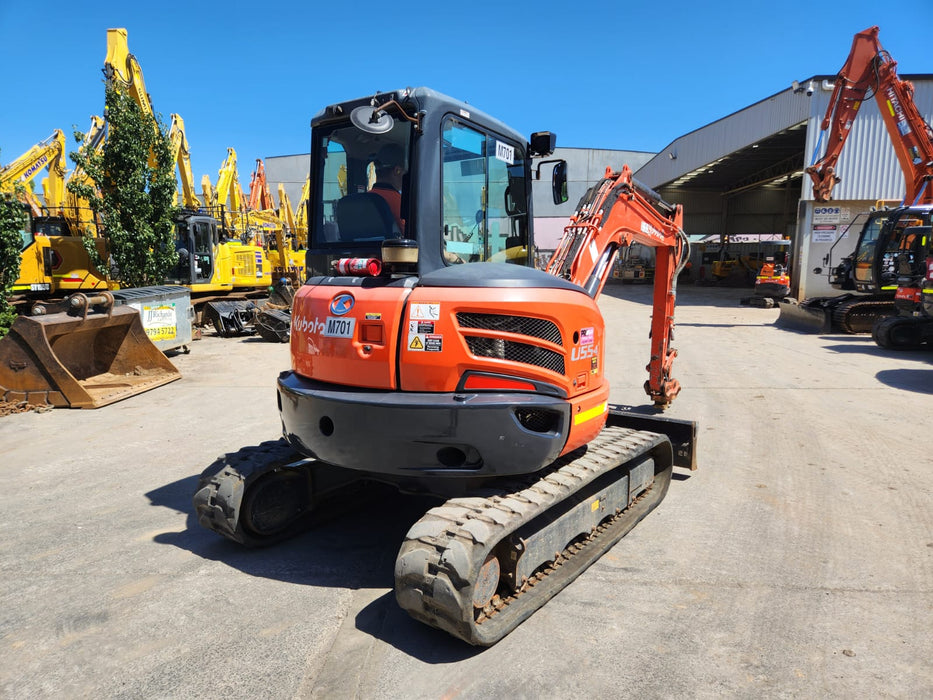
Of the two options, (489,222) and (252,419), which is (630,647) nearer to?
(489,222)

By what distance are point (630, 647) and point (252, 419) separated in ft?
18.5

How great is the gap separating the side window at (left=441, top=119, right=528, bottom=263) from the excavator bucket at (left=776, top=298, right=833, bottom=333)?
43.7ft

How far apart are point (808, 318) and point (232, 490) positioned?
50.6ft

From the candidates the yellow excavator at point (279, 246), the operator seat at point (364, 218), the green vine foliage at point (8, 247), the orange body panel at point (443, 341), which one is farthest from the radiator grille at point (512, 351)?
the yellow excavator at point (279, 246)

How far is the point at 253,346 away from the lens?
45.9 feet

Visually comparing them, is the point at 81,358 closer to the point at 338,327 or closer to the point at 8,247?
the point at 8,247

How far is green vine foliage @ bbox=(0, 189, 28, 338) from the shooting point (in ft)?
35.1

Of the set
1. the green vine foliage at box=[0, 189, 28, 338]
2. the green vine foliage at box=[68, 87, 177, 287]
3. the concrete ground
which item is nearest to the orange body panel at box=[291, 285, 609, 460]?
the concrete ground

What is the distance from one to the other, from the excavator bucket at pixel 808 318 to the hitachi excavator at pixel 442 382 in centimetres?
1304

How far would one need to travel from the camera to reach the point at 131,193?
→ 14625 mm

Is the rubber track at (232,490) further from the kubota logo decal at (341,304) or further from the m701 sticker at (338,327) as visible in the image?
the kubota logo decal at (341,304)

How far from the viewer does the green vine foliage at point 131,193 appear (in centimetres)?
1440

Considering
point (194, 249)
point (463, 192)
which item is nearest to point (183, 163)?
point (194, 249)

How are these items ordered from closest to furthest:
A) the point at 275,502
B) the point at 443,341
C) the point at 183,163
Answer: the point at 443,341
the point at 275,502
the point at 183,163
